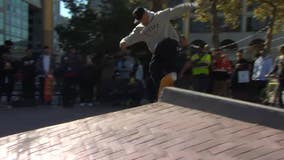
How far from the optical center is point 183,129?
5.95 meters

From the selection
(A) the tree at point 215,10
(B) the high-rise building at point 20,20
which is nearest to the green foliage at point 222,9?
(A) the tree at point 215,10

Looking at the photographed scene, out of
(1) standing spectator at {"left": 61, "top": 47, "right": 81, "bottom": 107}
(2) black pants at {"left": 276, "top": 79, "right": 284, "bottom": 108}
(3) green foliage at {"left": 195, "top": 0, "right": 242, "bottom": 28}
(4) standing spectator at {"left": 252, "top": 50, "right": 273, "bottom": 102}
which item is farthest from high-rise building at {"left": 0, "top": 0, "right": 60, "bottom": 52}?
(2) black pants at {"left": 276, "top": 79, "right": 284, "bottom": 108}

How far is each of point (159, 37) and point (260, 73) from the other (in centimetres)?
569

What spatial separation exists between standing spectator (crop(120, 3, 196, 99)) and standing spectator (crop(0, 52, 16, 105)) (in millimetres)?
6702

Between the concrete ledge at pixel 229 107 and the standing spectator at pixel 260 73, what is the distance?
6170mm

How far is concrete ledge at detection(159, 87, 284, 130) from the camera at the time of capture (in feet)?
18.1

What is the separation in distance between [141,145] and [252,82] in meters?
7.95

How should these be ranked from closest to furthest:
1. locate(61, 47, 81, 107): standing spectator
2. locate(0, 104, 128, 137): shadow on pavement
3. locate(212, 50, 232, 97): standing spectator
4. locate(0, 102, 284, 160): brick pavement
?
locate(0, 102, 284, 160): brick pavement
locate(0, 104, 128, 137): shadow on pavement
locate(212, 50, 232, 97): standing spectator
locate(61, 47, 81, 107): standing spectator

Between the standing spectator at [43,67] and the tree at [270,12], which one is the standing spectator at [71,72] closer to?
the standing spectator at [43,67]

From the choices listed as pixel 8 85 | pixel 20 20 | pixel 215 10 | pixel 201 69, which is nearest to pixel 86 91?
pixel 8 85

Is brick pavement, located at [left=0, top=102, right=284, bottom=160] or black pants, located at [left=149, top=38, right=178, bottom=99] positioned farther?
black pants, located at [left=149, top=38, right=178, bottom=99]

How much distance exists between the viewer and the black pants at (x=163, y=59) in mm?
8023

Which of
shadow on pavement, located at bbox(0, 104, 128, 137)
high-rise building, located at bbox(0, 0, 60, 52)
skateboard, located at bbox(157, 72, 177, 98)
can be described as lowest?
shadow on pavement, located at bbox(0, 104, 128, 137)

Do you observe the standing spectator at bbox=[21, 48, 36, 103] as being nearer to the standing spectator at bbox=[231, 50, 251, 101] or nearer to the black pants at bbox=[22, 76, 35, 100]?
the black pants at bbox=[22, 76, 35, 100]
